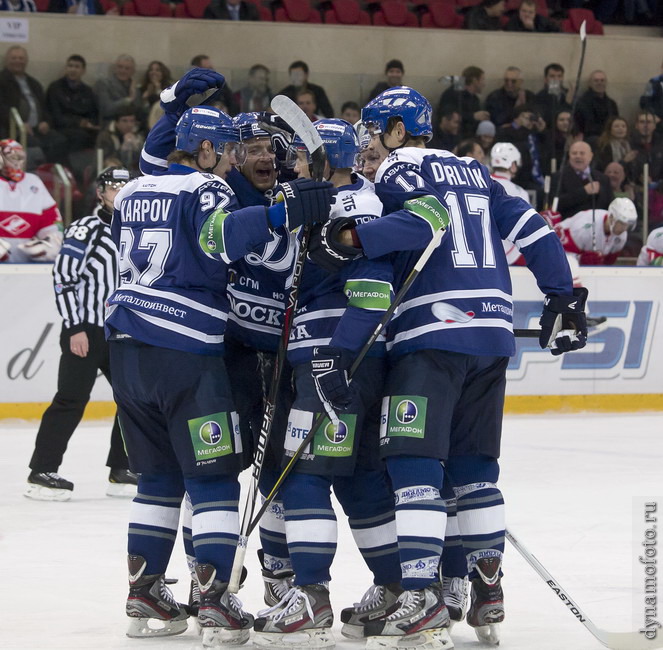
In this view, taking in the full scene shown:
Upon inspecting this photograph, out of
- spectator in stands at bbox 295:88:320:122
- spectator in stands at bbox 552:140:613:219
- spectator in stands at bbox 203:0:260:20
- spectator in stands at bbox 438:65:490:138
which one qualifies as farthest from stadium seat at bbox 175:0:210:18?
spectator in stands at bbox 552:140:613:219

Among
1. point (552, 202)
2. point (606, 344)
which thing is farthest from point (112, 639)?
point (552, 202)

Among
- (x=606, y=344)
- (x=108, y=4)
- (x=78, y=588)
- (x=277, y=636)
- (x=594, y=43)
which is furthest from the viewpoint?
(x=594, y=43)

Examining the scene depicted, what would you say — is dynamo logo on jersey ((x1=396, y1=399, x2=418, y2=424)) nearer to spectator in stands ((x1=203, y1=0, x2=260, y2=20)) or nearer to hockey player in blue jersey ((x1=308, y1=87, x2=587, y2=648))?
hockey player in blue jersey ((x1=308, y1=87, x2=587, y2=648))

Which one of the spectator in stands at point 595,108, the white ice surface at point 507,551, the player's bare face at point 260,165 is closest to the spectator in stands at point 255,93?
the spectator in stands at point 595,108

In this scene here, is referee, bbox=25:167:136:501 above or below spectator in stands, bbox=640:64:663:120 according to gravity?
below

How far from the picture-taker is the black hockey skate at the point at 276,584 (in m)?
3.31

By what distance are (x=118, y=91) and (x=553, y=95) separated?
329 cm

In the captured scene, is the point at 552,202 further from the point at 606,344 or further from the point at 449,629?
the point at 449,629

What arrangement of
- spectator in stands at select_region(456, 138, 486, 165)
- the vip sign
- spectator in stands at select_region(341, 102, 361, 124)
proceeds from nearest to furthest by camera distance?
the vip sign
spectator in stands at select_region(456, 138, 486, 165)
spectator in stands at select_region(341, 102, 361, 124)

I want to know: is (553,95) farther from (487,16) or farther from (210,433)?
(210,433)

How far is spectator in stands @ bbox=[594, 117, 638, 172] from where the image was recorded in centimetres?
955

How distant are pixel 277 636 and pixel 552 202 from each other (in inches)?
247

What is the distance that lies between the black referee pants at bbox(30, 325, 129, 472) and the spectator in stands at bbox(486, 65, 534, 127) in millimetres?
5294

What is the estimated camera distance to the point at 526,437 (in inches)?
267
